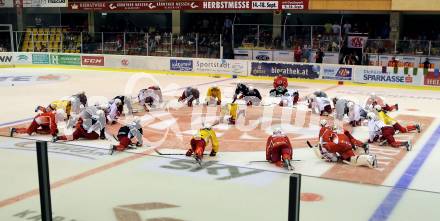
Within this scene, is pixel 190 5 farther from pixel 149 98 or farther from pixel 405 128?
pixel 405 128

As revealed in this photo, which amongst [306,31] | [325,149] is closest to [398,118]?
[325,149]

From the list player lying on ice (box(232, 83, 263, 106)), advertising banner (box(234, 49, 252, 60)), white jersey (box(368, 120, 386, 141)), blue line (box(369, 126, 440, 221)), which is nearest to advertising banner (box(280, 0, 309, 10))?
advertising banner (box(234, 49, 252, 60))

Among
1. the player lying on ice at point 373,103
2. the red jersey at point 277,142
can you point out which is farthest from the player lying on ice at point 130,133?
the player lying on ice at point 373,103

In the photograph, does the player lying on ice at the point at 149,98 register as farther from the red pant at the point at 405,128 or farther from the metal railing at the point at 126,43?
the metal railing at the point at 126,43

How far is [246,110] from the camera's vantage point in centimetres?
1689

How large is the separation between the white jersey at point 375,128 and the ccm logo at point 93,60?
2189cm

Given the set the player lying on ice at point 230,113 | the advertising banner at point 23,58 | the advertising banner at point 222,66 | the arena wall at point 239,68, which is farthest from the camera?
the advertising banner at point 23,58

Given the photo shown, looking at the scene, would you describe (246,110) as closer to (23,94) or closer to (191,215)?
(23,94)

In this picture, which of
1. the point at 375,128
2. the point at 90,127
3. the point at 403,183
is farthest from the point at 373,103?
the point at 90,127

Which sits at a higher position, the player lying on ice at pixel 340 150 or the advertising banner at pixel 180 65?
the advertising banner at pixel 180 65

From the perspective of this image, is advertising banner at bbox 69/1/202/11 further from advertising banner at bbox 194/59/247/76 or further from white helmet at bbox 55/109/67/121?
white helmet at bbox 55/109/67/121

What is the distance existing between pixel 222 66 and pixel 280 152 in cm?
1831

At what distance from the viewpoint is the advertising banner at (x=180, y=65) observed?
28.7 m

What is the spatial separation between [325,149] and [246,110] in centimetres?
677
